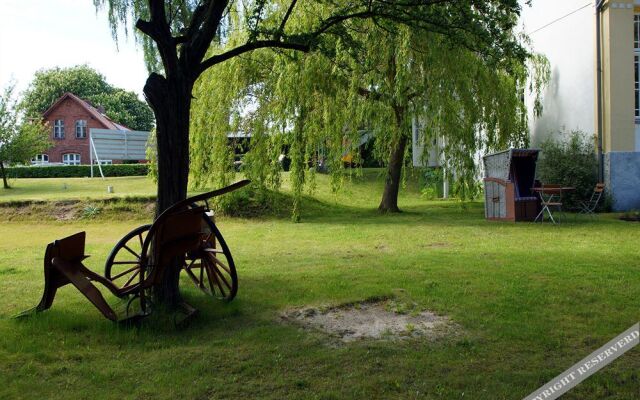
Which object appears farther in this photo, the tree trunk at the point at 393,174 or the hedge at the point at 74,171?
the hedge at the point at 74,171

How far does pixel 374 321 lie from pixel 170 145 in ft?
9.03

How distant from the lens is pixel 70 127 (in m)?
58.5

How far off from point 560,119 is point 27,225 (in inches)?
700

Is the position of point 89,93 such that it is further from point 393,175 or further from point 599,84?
point 599,84

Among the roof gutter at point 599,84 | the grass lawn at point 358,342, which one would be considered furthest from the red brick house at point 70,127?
the grass lawn at point 358,342

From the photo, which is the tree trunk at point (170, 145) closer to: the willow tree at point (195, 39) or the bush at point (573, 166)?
the willow tree at point (195, 39)

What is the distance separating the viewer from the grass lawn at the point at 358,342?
13.9ft

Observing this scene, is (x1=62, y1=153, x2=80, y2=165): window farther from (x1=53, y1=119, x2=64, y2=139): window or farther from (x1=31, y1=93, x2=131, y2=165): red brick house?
(x1=53, y1=119, x2=64, y2=139): window

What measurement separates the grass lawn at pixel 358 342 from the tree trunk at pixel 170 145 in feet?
1.67

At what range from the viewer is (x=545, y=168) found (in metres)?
20.0

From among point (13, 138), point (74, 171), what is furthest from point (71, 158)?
point (13, 138)

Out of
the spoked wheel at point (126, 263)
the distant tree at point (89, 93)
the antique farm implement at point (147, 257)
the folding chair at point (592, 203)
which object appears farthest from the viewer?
the distant tree at point (89, 93)

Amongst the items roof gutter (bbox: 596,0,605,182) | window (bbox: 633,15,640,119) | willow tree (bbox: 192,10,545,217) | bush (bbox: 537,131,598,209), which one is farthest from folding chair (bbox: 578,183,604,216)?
willow tree (bbox: 192,10,545,217)

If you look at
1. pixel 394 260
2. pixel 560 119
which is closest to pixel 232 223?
pixel 394 260
